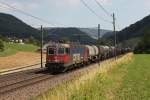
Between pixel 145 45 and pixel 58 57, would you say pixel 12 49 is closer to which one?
pixel 145 45

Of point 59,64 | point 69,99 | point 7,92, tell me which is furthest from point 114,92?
point 59,64

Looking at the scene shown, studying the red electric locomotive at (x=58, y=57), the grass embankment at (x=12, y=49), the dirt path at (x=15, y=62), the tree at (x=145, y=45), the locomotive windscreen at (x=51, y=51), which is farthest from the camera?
the tree at (x=145, y=45)

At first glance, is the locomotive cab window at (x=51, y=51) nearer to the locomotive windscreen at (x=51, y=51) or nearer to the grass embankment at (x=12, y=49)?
the locomotive windscreen at (x=51, y=51)

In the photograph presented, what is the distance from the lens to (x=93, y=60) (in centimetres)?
7088

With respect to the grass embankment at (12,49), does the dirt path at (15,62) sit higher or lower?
lower

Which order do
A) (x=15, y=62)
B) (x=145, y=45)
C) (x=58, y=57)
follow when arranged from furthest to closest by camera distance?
(x=145, y=45) < (x=15, y=62) < (x=58, y=57)

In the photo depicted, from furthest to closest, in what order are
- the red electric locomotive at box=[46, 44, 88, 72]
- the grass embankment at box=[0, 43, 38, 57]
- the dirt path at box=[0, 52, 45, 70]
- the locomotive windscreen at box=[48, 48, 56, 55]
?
1. the grass embankment at box=[0, 43, 38, 57]
2. the dirt path at box=[0, 52, 45, 70]
3. the locomotive windscreen at box=[48, 48, 56, 55]
4. the red electric locomotive at box=[46, 44, 88, 72]

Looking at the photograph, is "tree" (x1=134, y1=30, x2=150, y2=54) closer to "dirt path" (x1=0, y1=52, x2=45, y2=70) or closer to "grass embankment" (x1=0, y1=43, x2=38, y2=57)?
"grass embankment" (x1=0, y1=43, x2=38, y2=57)

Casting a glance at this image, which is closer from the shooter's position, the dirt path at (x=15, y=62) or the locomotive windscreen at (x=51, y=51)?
the locomotive windscreen at (x=51, y=51)

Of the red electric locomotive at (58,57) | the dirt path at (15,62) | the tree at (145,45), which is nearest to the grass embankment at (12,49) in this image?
the dirt path at (15,62)

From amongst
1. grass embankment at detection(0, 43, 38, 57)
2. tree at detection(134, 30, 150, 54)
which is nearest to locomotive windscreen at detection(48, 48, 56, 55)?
grass embankment at detection(0, 43, 38, 57)

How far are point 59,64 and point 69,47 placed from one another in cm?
277

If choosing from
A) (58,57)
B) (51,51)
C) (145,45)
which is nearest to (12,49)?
(145,45)

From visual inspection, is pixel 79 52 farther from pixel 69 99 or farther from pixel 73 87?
pixel 69 99
